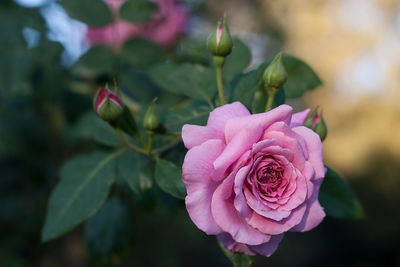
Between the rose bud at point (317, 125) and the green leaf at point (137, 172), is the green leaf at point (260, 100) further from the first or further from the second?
the green leaf at point (137, 172)

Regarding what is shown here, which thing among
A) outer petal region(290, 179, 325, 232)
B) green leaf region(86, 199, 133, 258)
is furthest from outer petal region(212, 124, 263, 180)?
green leaf region(86, 199, 133, 258)

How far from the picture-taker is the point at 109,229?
2.94ft

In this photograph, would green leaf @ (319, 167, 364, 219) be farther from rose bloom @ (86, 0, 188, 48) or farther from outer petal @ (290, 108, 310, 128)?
rose bloom @ (86, 0, 188, 48)

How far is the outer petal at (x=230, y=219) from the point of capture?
19.8 inches

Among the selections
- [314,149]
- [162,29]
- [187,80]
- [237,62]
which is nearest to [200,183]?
[314,149]

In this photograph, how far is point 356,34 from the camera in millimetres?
8305

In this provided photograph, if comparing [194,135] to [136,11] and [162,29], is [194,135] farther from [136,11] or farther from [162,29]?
[162,29]

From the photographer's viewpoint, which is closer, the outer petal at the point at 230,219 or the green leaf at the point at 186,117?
the outer petal at the point at 230,219

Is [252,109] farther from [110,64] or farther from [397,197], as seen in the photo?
[397,197]

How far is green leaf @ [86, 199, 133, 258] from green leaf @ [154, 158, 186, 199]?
331 mm

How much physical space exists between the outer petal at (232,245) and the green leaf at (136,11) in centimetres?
71

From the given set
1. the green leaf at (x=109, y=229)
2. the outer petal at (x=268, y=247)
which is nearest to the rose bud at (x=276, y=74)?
the outer petal at (x=268, y=247)

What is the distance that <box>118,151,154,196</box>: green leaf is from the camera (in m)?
0.69

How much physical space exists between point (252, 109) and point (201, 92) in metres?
0.15
